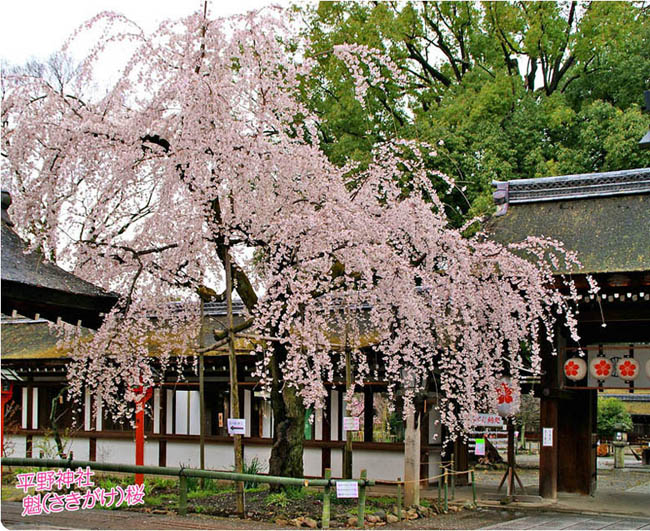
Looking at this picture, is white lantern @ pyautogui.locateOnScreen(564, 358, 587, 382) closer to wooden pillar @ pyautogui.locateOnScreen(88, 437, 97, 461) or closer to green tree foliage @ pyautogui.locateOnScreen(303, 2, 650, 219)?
green tree foliage @ pyautogui.locateOnScreen(303, 2, 650, 219)

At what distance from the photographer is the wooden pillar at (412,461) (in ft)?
45.7

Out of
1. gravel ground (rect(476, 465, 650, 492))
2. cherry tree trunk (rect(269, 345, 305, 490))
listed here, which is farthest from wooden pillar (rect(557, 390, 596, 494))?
cherry tree trunk (rect(269, 345, 305, 490))

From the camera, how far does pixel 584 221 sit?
16.6 meters

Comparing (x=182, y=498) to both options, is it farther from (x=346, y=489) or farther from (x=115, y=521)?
(x=346, y=489)

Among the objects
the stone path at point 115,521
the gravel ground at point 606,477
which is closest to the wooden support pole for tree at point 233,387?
the stone path at point 115,521

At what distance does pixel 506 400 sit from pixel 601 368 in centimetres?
196

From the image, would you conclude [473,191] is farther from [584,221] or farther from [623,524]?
[623,524]

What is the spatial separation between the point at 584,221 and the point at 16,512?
11993 mm

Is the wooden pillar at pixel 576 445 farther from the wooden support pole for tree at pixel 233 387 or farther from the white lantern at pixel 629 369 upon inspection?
the wooden support pole for tree at pixel 233 387

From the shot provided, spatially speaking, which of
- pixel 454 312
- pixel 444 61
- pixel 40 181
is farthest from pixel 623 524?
pixel 444 61

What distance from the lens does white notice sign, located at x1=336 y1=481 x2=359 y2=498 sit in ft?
38.2

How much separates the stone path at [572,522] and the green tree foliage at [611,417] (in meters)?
22.1

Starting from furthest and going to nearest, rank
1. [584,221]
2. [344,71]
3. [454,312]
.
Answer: [344,71]
[584,221]
[454,312]

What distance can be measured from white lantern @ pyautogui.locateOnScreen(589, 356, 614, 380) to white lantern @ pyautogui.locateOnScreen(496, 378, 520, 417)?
161 centimetres
